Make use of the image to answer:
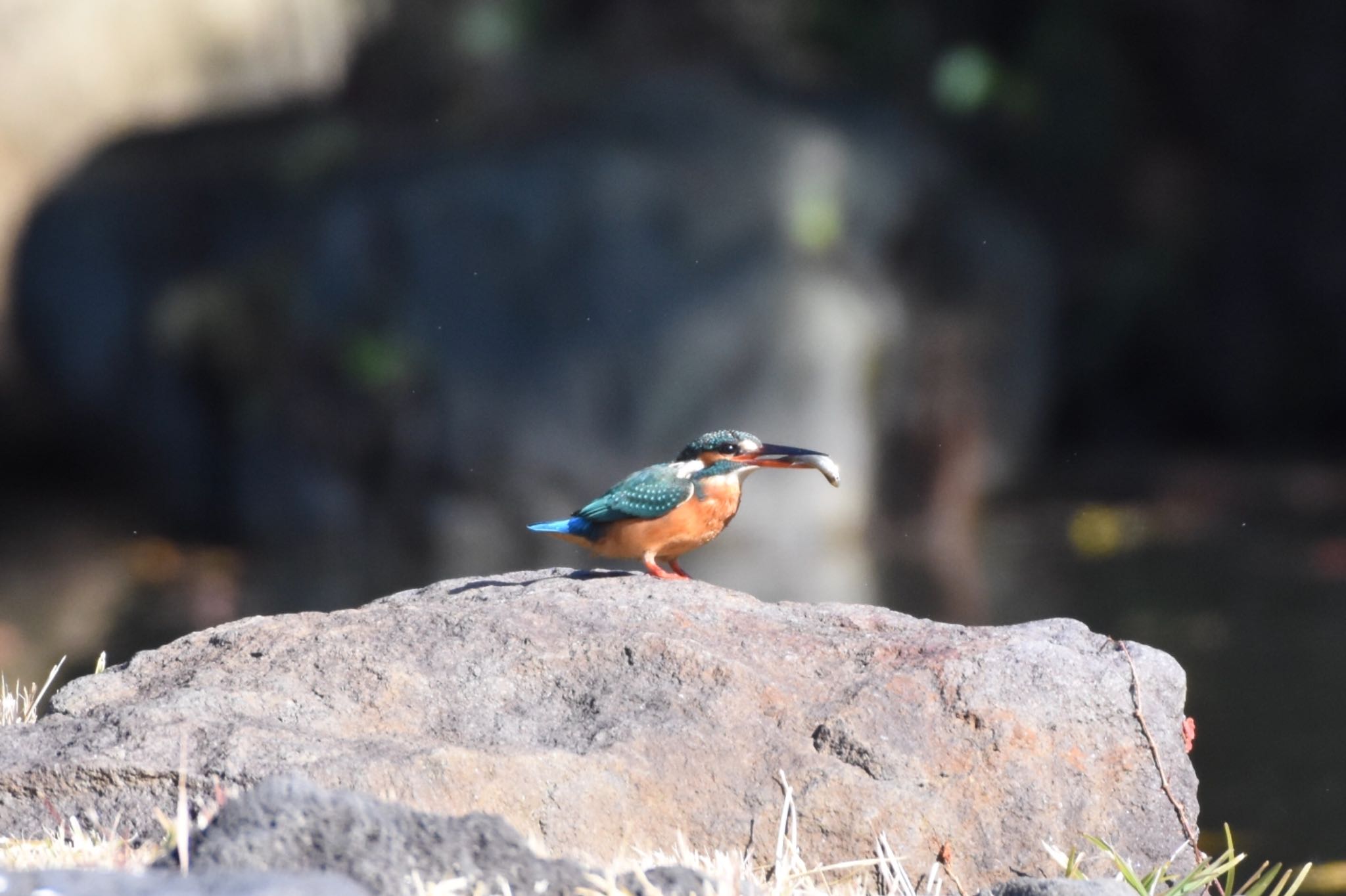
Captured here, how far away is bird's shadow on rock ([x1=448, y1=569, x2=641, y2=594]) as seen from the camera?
3.22 metres

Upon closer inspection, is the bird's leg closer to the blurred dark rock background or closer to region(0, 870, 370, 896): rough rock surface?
region(0, 870, 370, 896): rough rock surface

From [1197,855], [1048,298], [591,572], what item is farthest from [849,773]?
[1048,298]

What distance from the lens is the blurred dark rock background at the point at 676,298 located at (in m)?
8.48

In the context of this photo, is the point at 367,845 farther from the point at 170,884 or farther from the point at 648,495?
the point at 648,495

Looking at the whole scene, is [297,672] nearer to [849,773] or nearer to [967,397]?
[849,773]

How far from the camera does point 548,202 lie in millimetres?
8836

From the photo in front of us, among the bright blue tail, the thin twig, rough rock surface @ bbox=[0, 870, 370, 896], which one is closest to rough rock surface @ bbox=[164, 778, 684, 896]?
rough rock surface @ bbox=[0, 870, 370, 896]

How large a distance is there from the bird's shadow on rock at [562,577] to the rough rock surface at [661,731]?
305mm

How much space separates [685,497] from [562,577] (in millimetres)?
312

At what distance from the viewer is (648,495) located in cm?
318

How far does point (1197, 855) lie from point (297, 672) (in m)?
1.53

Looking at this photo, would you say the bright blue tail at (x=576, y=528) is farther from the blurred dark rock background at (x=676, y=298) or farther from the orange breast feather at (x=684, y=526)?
the blurred dark rock background at (x=676, y=298)

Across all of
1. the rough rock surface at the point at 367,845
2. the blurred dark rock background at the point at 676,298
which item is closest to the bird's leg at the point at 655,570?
the rough rock surface at the point at 367,845

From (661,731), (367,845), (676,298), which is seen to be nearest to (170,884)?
(367,845)
